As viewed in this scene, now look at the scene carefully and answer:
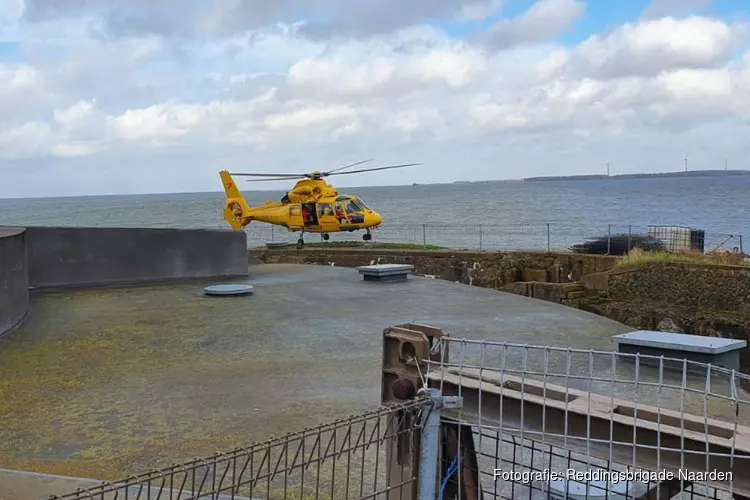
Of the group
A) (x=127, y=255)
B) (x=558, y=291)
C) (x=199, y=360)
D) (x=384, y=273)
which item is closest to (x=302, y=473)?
(x=199, y=360)

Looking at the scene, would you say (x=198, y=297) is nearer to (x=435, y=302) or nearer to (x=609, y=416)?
(x=435, y=302)

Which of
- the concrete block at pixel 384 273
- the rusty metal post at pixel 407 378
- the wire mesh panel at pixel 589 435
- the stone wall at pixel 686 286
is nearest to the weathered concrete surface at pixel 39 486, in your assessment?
the rusty metal post at pixel 407 378

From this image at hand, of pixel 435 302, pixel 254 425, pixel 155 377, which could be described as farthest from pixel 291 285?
pixel 254 425

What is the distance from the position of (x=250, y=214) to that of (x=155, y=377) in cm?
2614

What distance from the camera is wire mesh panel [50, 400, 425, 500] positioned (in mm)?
2922

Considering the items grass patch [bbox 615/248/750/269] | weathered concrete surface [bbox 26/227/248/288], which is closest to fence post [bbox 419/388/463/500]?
weathered concrete surface [bbox 26/227/248/288]

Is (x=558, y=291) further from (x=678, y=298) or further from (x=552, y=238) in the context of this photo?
(x=552, y=238)

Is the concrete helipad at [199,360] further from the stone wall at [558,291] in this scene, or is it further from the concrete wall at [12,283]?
the stone wall at [558,291]

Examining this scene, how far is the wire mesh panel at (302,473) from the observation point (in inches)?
115

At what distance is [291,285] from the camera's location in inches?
621

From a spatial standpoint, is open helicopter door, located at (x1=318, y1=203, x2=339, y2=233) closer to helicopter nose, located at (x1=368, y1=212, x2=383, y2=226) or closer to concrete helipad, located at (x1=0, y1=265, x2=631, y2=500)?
helicopter nose, located at (x1=368, y1=212, x2=383, y2=226)

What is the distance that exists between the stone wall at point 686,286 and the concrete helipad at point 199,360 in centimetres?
641

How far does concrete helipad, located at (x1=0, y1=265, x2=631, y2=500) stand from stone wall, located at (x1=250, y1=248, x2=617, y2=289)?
962 cm

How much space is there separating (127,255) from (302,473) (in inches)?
561
